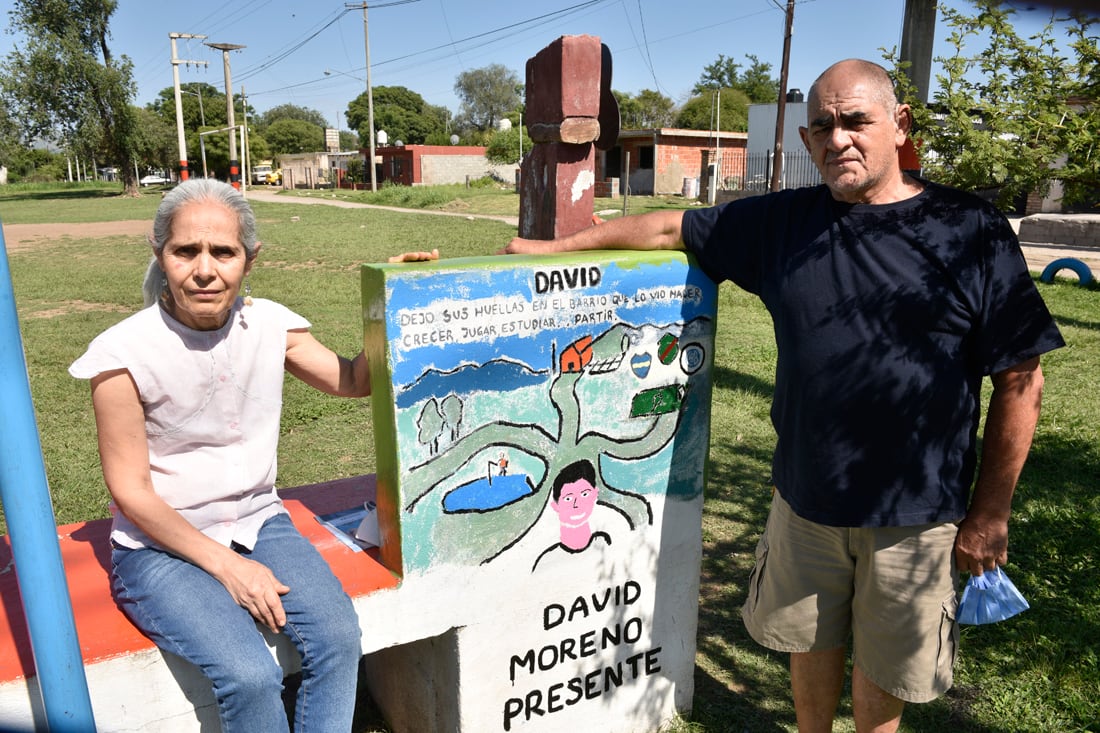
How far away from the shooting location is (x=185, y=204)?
210 centimetres

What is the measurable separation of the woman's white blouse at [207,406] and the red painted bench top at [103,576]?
0.67 feet

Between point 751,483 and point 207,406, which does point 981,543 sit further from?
point 751,483

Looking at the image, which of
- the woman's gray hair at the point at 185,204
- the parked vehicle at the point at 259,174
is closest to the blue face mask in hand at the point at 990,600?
the woman's gray hair at the point at 185,204

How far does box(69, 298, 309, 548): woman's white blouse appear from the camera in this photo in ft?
6.76

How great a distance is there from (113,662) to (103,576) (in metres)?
0.39

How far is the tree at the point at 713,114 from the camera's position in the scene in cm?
5331

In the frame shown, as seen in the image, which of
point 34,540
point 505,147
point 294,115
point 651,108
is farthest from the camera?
point 294,115

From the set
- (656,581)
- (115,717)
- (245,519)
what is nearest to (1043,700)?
(656,581)

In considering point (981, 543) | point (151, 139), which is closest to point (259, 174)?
point (151, 139)

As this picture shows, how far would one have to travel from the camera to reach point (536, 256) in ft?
8.38

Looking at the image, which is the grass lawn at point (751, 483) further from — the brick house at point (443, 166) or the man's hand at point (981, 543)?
the brick house at point (443, 166)

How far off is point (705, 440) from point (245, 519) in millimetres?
1467

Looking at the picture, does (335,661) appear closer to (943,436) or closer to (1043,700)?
(943,436)

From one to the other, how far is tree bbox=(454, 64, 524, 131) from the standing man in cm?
8883
